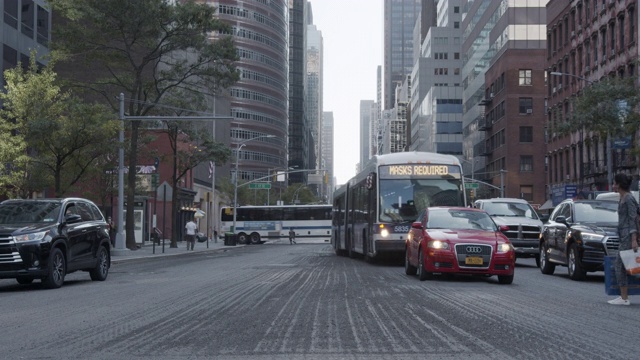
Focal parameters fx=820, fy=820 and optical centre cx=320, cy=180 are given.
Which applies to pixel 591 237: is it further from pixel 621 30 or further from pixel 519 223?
pixel 621 30

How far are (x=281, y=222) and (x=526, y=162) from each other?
27344 millimetres

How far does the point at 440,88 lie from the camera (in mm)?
128250

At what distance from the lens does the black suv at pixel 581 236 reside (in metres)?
17.3

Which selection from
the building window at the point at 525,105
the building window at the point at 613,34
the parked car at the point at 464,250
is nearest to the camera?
the parked car at the point at 464,250

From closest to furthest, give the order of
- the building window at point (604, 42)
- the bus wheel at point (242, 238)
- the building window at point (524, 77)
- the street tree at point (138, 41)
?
the street tree at point (138, 41) → the building window at point (604, 42) → the bus wheel at point (242, 238) → the building window at point (524, 77)

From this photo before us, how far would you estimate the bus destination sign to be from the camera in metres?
24.8

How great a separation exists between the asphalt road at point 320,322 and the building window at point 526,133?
69.5 m

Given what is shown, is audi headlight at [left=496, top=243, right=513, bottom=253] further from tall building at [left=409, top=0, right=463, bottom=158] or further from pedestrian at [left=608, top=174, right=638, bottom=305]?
tall building at [left=409, top=0, right=463, bottom=158]

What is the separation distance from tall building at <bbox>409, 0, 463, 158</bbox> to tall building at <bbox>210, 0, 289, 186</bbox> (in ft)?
84.4

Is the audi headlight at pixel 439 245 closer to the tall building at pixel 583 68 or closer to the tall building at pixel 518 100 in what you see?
the tall building at pixel 583 68

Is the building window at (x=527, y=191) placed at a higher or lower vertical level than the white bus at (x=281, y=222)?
higher

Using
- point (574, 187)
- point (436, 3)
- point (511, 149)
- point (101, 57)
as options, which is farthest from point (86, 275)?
point (436, 3)

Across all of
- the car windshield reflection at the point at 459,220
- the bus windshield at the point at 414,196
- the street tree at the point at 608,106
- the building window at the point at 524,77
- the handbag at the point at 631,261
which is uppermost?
the building window at the point at 524,77

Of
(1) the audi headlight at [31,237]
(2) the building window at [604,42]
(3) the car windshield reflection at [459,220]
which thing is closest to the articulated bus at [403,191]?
(3) the car windshield reflection at [459,220]
